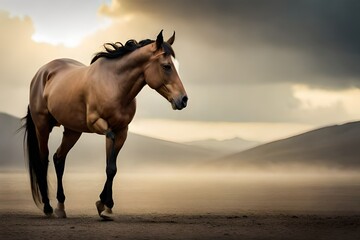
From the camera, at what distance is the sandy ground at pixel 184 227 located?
30.3ft

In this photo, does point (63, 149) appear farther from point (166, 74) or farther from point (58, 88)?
point (166, 74)

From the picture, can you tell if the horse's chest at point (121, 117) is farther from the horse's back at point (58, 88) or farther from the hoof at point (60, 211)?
the hoof at point (60, 211)

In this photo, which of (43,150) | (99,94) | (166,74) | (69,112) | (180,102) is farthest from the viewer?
(43,150)

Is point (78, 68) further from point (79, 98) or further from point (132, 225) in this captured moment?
point (132, 225)

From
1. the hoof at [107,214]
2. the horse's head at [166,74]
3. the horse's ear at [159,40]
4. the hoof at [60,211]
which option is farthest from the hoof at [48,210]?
the horse's ear at [159,40]

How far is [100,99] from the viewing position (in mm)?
10602

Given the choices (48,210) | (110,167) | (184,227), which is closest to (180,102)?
(110,167)

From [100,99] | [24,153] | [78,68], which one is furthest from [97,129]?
[24,153]

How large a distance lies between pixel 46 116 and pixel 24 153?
39.0 inches

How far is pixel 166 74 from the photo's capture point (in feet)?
34.2

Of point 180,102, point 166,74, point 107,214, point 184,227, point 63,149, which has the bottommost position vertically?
point 184,227

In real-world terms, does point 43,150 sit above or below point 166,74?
below

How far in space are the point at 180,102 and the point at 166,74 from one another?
52cm

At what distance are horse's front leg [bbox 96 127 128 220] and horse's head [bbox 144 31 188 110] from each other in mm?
1000
